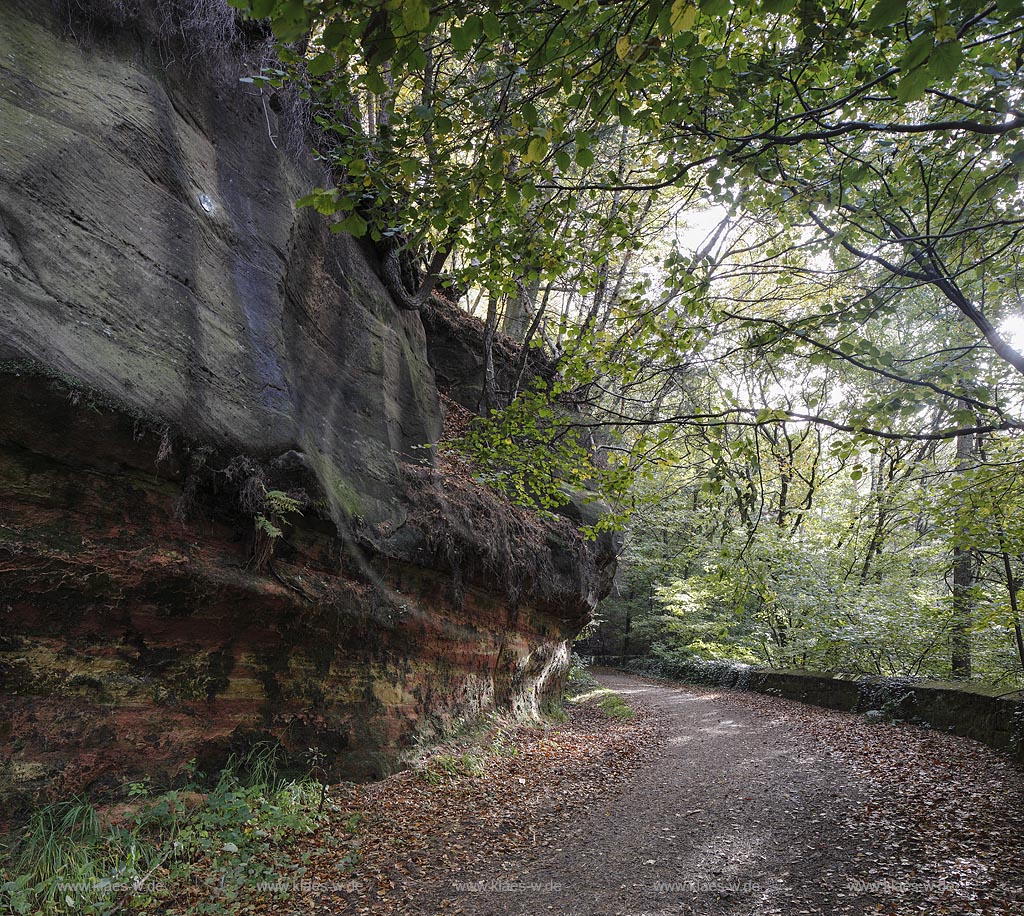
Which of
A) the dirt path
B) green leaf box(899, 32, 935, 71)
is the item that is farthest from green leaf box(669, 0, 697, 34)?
the dirt path

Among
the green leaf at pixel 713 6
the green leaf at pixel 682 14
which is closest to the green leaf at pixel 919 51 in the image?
the green leaf at pixel 713 6

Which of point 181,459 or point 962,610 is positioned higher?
point 181,459

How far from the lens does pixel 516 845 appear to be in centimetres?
595

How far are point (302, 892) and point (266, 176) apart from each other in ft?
26.8

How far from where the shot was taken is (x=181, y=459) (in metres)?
5.47

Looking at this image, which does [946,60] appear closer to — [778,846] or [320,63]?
[320,63]

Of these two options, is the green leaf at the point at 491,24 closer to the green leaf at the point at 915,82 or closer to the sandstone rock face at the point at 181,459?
the green leaf at the point at 915,82

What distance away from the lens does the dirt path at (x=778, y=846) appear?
4.70 meters

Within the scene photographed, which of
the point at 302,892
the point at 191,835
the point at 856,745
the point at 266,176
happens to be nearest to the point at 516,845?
the point at 302,892

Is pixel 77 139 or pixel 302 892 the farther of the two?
pixel 77 139

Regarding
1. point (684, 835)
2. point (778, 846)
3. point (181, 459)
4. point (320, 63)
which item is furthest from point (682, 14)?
point (684, 835)

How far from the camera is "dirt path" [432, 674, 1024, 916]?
4699 mm

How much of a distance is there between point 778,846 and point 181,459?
A: 22.9 ft

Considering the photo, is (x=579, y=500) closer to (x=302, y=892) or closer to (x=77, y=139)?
(x=302, y=892)
